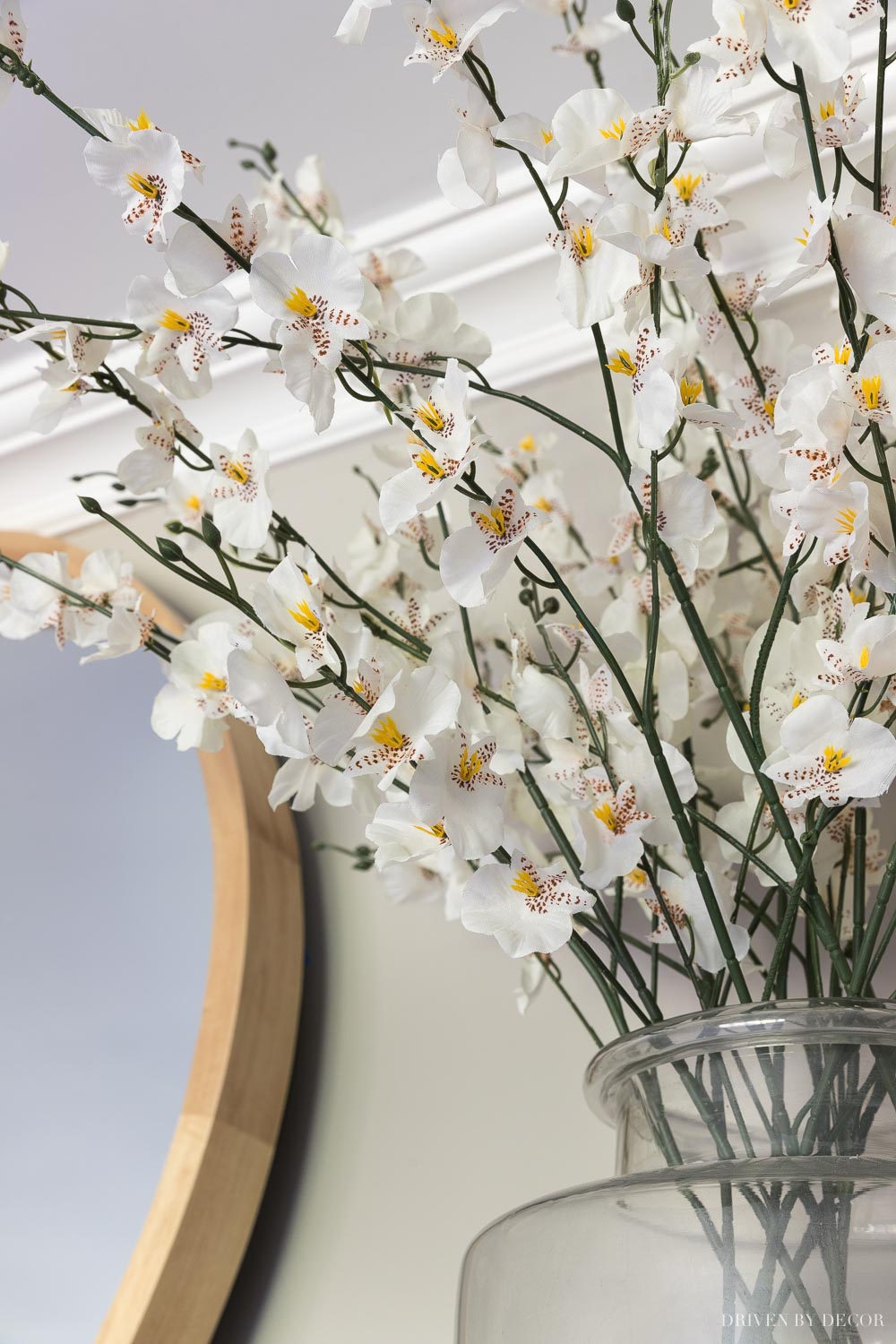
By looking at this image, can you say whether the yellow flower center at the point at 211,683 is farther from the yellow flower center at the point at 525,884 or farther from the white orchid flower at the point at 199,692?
the yellow flower center at the point at 525,884

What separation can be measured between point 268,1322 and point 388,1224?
111mm

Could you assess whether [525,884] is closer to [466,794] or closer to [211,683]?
[466,794]

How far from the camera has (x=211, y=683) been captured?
0.57 meters

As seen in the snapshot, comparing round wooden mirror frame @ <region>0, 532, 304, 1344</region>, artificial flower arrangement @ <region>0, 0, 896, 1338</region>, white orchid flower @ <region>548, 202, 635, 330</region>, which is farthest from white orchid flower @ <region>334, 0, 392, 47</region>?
round wooden mirror frame @ <region>0, 532, 304, 1344</region>

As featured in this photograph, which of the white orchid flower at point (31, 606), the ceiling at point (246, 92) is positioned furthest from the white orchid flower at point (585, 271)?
the ceiling at point (246, 92)

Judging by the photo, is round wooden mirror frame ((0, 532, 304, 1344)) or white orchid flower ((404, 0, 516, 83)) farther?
round wooden mirror frame ((0, 532, 304, 1344))

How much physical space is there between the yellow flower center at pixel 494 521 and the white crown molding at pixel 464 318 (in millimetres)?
440

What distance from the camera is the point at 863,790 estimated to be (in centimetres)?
43

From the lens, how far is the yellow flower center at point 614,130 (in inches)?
18.7

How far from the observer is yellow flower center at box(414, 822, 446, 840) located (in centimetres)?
46

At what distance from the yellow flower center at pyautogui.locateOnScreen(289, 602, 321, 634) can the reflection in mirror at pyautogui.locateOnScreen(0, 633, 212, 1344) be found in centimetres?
52

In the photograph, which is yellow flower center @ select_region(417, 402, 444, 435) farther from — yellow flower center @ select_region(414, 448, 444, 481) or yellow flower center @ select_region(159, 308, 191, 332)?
yellow flower center @ select_region(159, 308, 191, 332)

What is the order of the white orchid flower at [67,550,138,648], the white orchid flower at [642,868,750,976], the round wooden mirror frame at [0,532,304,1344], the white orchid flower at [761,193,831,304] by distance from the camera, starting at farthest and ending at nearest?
the round wooden mirror frame at [0,532,304,1344]
the white orchid flower at [67,550,138,648]
the white orchid flower at [642,868,750,976]
the white orchid flower at [761,193,831,304]

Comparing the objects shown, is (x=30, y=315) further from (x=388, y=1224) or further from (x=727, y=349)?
(x=388, y=1224)
